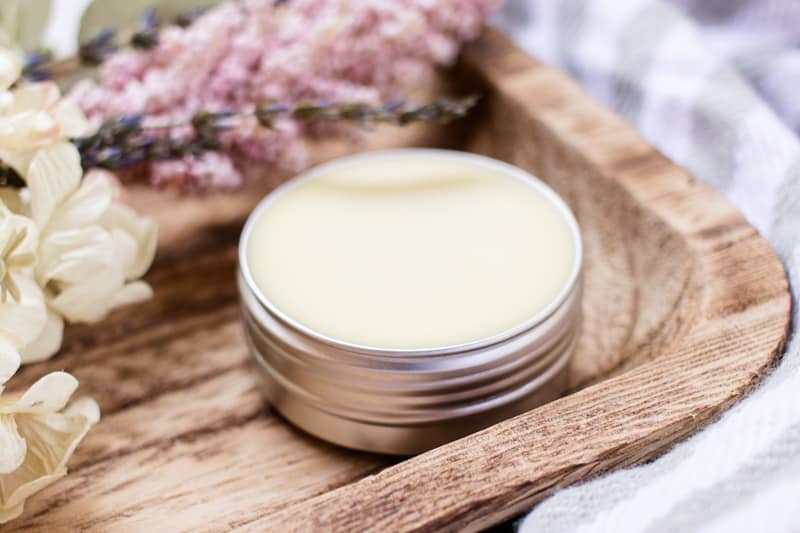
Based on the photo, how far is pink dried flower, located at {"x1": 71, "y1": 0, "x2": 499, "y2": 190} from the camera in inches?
17.7

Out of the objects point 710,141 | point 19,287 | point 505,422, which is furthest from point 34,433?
point 710,141

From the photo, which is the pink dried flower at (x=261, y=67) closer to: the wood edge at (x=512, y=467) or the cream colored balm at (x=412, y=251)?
the cream colored balm at (x=412, y=251)

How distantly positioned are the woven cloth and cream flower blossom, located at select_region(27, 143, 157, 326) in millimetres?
197

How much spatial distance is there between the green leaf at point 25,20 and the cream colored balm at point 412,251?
173 millimetres

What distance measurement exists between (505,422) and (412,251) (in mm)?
115

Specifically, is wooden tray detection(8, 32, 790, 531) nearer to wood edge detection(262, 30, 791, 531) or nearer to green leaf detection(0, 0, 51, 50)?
wood edge detection(262, 30, 791, 531)

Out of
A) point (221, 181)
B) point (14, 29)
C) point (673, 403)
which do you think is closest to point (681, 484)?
point (673, 403)

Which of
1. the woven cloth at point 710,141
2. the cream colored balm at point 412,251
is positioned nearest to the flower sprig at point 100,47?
the cream colored balm at point 412,251

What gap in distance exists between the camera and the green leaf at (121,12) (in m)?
0.49

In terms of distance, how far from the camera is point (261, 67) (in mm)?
474

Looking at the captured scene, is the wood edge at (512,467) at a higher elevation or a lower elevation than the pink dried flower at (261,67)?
lower

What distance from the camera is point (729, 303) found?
0.35 metres

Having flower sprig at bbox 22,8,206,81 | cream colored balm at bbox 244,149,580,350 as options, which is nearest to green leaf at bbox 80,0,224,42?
flower sprig at bbox 22,8,206,81

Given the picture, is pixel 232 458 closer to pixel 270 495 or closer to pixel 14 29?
pixel 270 495
